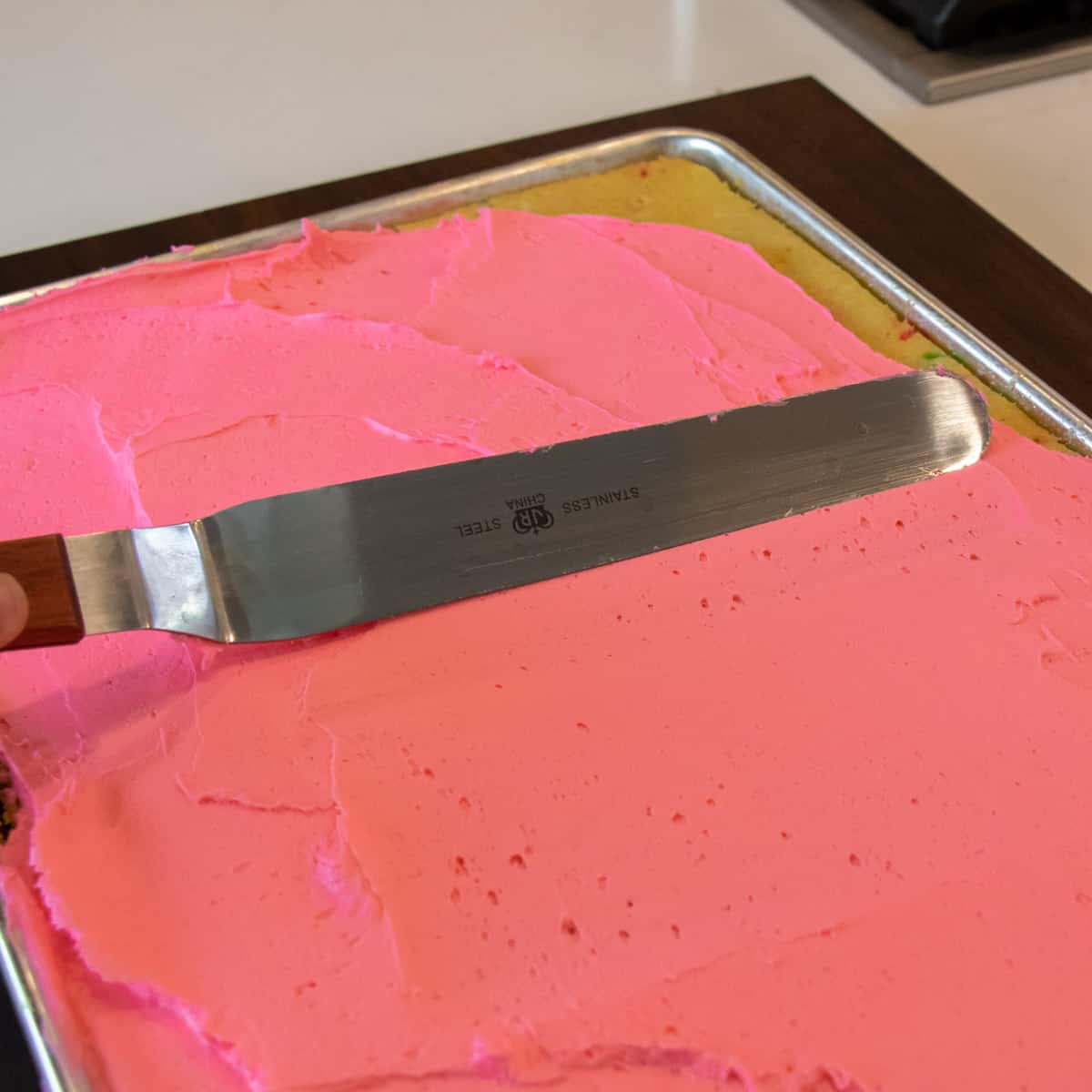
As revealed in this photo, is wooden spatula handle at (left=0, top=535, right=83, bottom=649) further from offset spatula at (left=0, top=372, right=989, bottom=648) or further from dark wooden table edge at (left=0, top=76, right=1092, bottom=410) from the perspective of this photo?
dark wooden table edge at (left=0, top=76, right=1092, bottom=410)

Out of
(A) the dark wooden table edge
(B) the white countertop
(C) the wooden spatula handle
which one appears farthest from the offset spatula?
(B) the white countertop

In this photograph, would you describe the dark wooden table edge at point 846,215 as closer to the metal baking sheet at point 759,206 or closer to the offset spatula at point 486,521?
the metal baking sheet at point 759,206

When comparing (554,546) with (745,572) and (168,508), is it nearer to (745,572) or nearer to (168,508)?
(745,572)

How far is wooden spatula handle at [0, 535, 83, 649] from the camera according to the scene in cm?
80

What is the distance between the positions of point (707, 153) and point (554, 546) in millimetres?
745

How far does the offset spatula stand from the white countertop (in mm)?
634

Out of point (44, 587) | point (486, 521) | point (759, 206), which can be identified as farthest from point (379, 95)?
point (44, 587)

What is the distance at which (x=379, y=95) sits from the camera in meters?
1.79

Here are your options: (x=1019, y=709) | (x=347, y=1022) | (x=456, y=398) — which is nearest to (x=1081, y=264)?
(x=1019, y=709)

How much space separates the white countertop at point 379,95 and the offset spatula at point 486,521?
0.63m

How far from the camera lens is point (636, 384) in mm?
1145

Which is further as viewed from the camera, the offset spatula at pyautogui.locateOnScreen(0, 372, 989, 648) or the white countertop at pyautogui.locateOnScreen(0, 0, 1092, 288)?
the white countertop at pyautogui.locateOnScreen(0, 0, 1092, 288)

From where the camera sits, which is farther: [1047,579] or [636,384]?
[636,384]

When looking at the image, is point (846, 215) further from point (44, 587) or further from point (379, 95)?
point (44, 587)
